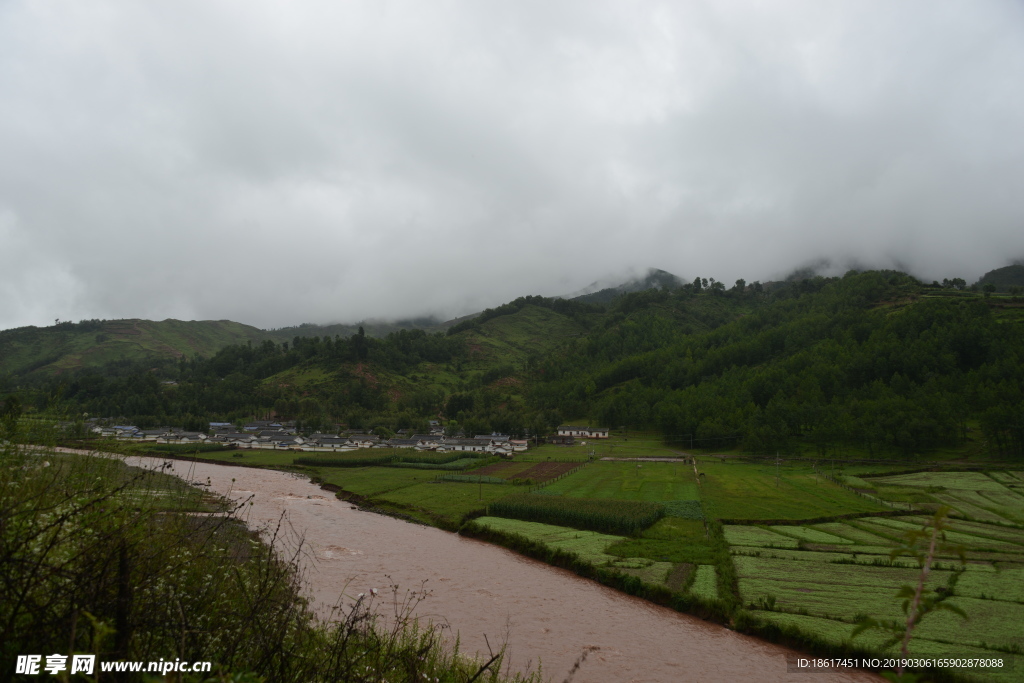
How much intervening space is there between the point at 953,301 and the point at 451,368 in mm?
140268

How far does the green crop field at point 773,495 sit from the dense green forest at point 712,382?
2074cm

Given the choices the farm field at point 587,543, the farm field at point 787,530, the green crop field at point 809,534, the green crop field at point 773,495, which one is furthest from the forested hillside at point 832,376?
the farm field at point 587,543

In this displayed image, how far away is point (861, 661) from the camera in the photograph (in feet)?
67.0

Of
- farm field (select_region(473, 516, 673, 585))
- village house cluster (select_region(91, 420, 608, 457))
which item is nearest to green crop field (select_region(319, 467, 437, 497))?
farm field (select_region(473, 516, 673, 585))

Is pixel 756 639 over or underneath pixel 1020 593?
underneath

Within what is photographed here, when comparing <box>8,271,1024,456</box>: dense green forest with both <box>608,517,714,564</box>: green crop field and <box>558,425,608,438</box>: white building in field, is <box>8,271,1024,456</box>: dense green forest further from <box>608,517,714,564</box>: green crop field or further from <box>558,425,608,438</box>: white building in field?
<box>608,517,714,564</box>: green crop field

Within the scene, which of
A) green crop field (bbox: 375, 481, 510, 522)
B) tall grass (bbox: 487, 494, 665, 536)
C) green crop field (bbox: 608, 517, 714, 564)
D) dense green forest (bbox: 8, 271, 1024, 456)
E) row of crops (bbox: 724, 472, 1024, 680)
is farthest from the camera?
dense green forest (bbox: 8, 271, 1024, 456)

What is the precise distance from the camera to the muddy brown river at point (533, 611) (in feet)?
67.0

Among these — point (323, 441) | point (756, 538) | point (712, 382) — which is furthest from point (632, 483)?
point (712, 382)

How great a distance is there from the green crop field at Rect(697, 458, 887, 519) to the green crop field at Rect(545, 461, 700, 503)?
7.99 feet

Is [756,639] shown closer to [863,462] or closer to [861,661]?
[861,661]

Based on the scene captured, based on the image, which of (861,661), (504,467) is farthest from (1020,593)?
(504,467)

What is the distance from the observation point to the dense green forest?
84.0 meters

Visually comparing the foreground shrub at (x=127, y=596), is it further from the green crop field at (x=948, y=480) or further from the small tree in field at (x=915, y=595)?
the green crop field at (x=948, y=480)
